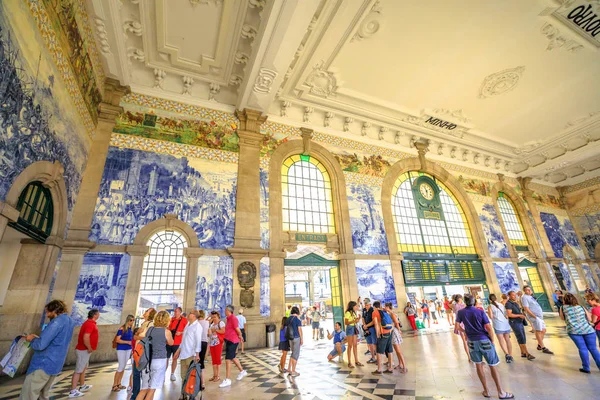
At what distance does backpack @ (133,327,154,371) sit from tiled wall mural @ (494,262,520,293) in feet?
51.0

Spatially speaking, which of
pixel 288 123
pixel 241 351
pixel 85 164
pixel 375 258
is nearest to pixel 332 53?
pixel 288 123

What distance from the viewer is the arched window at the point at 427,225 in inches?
494

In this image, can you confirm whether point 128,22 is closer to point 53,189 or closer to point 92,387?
point 53,189

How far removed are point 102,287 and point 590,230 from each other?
26243 mm

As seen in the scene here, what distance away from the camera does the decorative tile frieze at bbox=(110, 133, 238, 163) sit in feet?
28.9

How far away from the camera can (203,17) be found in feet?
27.3

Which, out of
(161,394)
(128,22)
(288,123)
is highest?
(128,22)

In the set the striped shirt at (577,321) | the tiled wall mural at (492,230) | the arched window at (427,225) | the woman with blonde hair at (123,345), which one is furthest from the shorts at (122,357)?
the tiled wall mural at (492,230)

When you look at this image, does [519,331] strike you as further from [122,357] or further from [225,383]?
[122,357]

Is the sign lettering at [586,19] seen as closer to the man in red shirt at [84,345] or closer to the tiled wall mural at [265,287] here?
the tiled wall mural at [265,287]

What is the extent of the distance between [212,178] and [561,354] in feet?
33.0

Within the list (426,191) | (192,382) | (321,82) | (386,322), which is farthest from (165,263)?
(426,191)

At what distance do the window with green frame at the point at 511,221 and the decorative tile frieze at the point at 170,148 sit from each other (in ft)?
51.8

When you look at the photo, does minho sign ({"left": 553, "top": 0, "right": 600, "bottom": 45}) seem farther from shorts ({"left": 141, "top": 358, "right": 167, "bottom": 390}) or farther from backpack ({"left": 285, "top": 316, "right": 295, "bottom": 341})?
shorts ({"left": 141, "top": 358, "right": 167, "bottom": 390})
